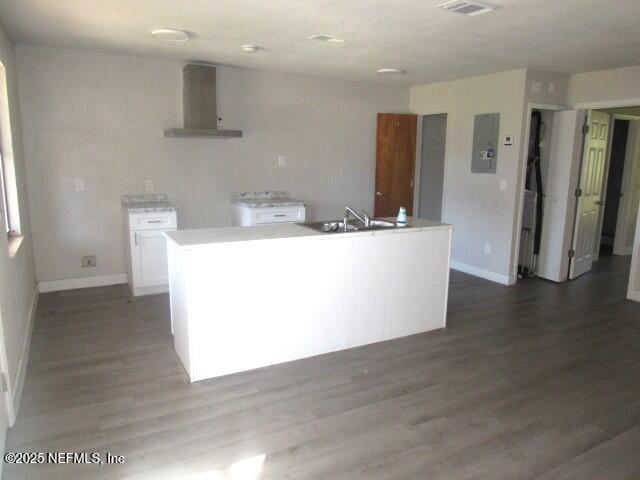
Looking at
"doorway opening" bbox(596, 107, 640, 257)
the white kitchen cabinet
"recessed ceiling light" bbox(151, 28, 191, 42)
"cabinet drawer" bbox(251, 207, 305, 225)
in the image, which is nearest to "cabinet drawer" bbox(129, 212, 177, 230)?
the white kitchen cabinet

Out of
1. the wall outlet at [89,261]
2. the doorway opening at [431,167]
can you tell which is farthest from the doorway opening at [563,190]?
the wall outlet at [89,261]

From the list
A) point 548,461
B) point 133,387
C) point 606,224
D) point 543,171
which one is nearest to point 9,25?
point 133,387

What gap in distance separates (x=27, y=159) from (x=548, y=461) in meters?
4.73

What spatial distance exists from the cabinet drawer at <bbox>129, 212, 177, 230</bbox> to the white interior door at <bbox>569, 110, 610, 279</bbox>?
4.44 metres

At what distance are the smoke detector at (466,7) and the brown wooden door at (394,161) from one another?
309cm

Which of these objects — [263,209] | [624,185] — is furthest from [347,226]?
[624,185]

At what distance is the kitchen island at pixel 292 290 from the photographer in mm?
2812

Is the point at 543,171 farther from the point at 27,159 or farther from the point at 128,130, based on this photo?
the point at 27,159

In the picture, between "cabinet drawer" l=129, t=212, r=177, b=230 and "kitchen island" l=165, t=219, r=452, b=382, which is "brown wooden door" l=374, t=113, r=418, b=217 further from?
"cabinet drawer" l=129, t=212, r=177, b=230

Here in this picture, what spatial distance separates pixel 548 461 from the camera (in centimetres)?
216

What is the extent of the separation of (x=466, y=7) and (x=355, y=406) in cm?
246

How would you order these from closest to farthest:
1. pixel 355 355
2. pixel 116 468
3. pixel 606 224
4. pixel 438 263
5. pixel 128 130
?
pixel 116 468 < pixel 355 355 < pixel 438 263 < pixel 128 130 < pixel 606 224

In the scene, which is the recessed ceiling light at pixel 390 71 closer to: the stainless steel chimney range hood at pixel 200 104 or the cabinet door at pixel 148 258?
the stainless steel chimney range hood at pixel 200 104

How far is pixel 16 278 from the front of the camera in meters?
3.12
